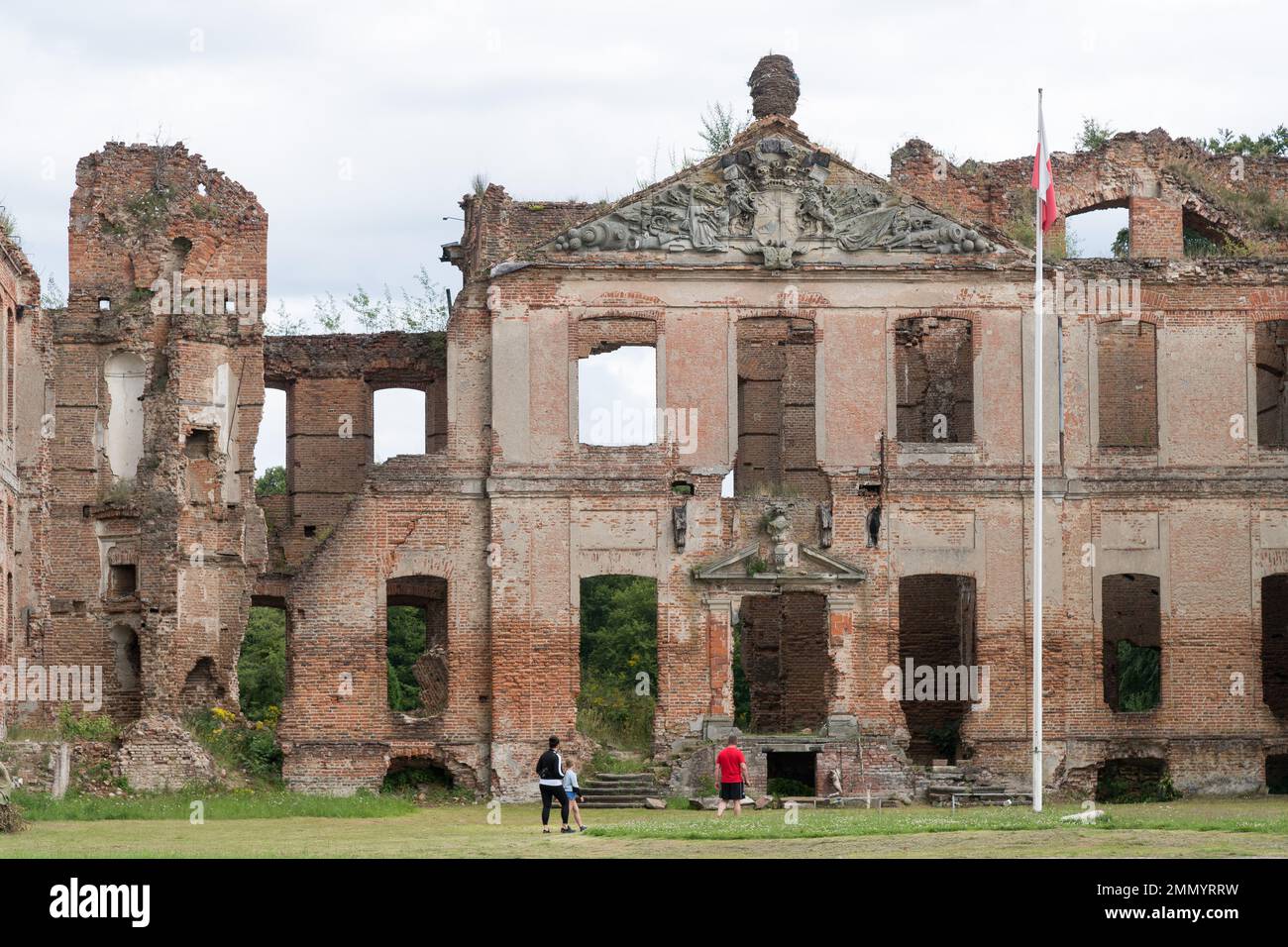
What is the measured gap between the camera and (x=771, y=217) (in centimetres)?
3522

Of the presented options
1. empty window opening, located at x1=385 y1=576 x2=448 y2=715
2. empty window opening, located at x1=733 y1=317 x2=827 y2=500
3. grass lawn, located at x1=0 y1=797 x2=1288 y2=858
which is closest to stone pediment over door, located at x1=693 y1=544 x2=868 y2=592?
empty window opening, located at x1=733 y1=317 x2=827 y2=500

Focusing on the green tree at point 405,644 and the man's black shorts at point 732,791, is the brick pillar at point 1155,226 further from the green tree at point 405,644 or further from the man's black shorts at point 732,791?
the green tree at point 405,644

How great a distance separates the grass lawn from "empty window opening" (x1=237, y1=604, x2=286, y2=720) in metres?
16.1

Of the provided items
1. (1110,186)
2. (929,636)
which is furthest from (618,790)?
(1110,186)

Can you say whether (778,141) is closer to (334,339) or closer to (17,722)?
(334,339)

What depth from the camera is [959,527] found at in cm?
3488

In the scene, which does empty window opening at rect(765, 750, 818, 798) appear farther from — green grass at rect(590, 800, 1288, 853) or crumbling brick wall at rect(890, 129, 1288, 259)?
crumbling brick wall at rect(890, 129, 1288, 259)

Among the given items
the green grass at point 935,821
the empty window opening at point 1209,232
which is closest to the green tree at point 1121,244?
the empty window opening at point 1209,232

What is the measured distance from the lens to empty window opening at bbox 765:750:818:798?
3469 cm

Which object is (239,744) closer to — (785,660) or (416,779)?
(416,779)

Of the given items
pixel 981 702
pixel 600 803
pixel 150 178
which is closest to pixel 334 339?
pixel 150 178

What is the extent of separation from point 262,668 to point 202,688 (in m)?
13.8

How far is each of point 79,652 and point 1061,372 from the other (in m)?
16.0

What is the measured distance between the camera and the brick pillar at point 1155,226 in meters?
38.9
